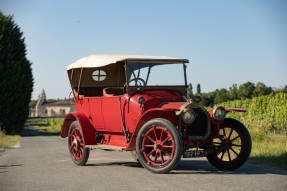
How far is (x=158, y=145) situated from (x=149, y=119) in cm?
64

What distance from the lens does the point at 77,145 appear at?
961 centimetres

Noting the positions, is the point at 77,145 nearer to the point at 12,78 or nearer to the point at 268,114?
the point at 268,114

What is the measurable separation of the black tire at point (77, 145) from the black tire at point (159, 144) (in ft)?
A: 6.83

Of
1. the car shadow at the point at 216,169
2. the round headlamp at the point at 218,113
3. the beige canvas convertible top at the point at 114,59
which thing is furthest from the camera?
the beige canvas convertible top at the point at 114,59

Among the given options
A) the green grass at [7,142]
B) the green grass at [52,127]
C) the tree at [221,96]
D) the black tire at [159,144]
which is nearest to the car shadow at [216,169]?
the black tire at [159,144]

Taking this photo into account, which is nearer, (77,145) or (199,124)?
(199,124)

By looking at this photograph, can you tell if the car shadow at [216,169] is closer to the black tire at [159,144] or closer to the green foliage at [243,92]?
the black tire at [159,144]

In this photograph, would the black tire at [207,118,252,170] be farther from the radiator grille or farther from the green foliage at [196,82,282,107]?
the green foliage at [196,82,282,107]

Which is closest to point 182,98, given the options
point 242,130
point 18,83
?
point 242,130

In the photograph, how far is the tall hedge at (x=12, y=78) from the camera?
103ft

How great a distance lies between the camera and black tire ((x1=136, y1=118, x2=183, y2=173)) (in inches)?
277

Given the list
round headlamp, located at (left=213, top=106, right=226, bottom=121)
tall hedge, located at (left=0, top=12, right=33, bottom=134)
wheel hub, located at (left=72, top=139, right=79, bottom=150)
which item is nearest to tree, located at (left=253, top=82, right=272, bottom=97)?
tall hedge, located at (left=0, top=12, right=33, bottom=134)

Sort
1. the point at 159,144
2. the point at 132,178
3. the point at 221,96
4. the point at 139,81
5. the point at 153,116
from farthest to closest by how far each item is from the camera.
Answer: the point at 221,96 < the point at 139,81 < the point at 153,116 < the point at 159,144 < the point at 132,178

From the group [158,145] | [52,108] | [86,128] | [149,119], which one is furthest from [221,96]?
[158,145]
